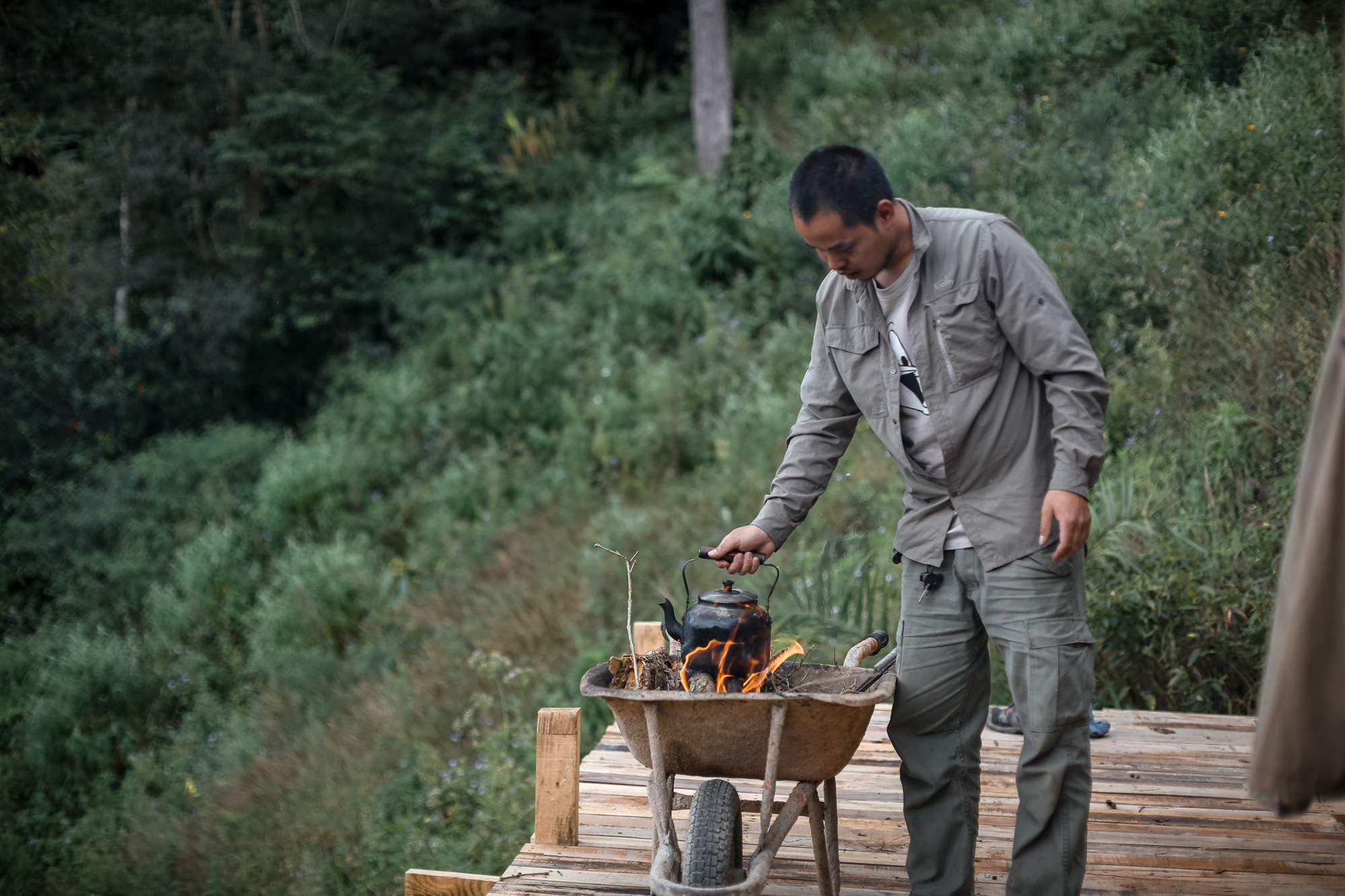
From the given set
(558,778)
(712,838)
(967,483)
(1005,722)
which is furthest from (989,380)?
(1005,722)

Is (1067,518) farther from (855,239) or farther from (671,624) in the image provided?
(671,624)

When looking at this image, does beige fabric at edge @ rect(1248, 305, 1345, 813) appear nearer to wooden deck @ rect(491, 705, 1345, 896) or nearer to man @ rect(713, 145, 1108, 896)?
man @ rect(713, 145, 1108, 896)

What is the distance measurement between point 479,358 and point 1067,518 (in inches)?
323

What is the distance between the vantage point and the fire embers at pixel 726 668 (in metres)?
2.60

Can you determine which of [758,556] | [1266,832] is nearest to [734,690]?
[758,556]

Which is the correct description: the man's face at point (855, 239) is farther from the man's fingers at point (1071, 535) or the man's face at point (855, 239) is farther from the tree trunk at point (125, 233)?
the tree trunk at point (125, 233)

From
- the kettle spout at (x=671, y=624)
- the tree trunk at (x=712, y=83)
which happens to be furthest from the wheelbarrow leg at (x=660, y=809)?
Answer: the tree trunk at (x=712, y=83)

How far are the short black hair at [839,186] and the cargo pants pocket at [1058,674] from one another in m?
1.15

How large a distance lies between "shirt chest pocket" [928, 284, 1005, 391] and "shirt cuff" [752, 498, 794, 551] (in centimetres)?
63

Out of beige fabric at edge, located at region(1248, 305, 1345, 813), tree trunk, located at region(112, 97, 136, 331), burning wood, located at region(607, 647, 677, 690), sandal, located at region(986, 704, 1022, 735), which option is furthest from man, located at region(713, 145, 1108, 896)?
tree trunk, located at region(112, 97, 136, 331)

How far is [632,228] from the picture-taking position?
1059 cm

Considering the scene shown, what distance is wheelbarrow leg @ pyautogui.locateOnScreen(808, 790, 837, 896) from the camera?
264cm

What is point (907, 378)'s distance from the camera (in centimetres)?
273

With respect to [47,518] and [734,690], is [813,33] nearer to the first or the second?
[47,518]
